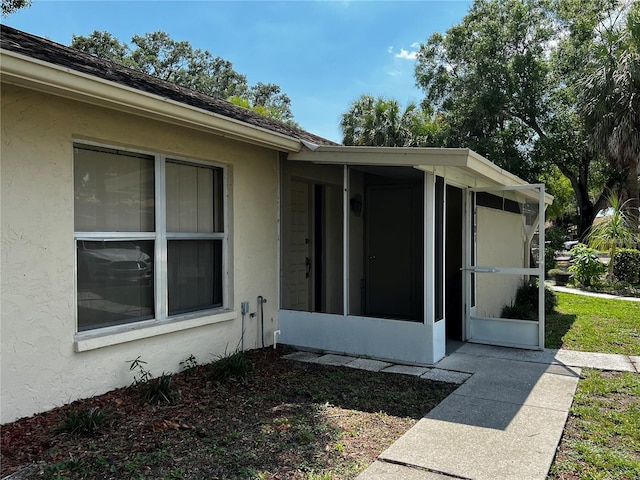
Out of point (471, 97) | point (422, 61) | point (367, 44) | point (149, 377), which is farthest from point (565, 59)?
point (149, 377)

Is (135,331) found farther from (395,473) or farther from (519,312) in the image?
(519,312)

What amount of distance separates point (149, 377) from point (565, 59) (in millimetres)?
21168

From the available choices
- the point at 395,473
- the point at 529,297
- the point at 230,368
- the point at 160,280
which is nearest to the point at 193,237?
the point at 160,280

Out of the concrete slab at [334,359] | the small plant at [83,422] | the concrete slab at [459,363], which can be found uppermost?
the small plant at [83,422]

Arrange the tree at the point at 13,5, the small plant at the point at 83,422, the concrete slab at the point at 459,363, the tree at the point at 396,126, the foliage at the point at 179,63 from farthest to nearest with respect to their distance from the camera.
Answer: the foliage at the point at 179,63, the tree at the point at 396,126, the tree at the point at 13,5, the concrete slab at the point at 459,363, the small plant at the point at 83,422

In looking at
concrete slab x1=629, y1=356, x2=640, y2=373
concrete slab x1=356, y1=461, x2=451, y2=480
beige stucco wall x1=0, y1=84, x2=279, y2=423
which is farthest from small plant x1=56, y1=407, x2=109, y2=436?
concrete slab x1=629, y1=356, x2=640, y2=373

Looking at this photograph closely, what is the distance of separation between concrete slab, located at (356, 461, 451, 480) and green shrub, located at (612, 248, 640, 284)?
13673mm

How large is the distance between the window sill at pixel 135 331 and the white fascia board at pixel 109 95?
202 cm

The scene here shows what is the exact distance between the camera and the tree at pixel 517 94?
19.1m

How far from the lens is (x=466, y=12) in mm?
21562

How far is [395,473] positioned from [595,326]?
6.77m

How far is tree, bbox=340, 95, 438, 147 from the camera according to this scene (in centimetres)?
2050

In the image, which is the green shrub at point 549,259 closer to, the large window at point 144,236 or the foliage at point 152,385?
the large window at point 144,236

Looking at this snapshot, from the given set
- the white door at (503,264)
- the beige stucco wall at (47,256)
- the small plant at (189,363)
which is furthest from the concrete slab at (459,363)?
the beige stucco wall at (47,256)
